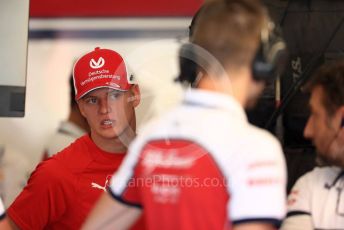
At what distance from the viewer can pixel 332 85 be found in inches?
59.7

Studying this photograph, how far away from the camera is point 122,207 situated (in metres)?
1.42

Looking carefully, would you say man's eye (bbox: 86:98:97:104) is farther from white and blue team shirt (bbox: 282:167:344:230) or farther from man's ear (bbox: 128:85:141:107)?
white and blue team shirt (bbox: 282:167:344:230)

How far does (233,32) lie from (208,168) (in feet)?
0.87

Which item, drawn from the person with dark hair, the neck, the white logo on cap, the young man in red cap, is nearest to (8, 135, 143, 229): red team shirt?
the young man in red cap

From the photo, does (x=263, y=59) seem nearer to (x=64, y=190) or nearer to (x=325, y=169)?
(x=325, y=169)

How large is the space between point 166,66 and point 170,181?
1.34ft

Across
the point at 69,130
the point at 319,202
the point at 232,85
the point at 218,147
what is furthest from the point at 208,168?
the point at 69,130

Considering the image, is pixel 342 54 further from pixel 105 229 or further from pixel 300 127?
pixel 105 229

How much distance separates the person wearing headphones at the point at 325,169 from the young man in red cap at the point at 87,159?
544mm

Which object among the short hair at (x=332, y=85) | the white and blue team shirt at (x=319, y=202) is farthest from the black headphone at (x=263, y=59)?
the white and blue team shirt at (x=319, y=202)

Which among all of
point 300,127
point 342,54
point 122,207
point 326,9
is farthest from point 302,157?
point 122,207

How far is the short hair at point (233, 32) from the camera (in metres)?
1.25

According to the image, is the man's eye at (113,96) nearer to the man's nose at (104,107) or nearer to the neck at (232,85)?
the man's nose at (104,107)

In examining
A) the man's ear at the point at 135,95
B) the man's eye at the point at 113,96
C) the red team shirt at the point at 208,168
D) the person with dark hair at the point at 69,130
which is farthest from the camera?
the person with dark hair at the point at 69,130
